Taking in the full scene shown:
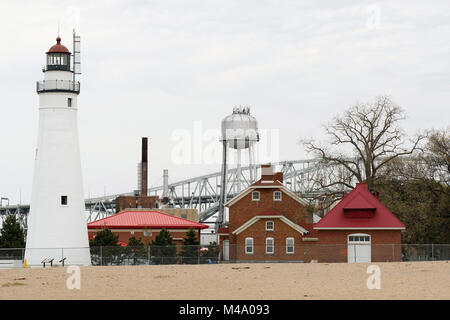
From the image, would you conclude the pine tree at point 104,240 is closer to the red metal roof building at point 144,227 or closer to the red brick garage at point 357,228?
the red metal roof building at point 144,227

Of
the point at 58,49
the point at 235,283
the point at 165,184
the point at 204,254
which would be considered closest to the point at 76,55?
the point at 58,49

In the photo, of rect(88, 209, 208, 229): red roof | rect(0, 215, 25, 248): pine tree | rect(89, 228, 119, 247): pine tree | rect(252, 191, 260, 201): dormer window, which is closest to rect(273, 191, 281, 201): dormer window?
rect(252, 191, 260, 201): dormer window

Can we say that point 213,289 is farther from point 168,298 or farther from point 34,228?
point 34,228

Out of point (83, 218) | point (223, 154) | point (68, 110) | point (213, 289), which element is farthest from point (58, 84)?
point (223, 154)

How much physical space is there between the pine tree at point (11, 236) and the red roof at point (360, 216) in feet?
89.3

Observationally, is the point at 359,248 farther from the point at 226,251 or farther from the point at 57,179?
the point at 57,179

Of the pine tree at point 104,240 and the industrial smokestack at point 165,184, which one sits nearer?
the pine tree at point 104,240

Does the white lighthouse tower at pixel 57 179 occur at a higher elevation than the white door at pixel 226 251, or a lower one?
higher

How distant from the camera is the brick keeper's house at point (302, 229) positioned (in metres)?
68.2

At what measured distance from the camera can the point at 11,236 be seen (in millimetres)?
80375

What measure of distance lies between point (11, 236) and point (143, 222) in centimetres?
2505

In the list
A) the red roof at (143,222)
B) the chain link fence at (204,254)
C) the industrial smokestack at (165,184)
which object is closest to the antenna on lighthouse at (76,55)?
the chain link fence at (204,254)

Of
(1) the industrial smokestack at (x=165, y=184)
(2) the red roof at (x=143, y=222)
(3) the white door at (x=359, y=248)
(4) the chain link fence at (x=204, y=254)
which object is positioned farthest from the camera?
(1) the industrial smokestack at (x=165, y=184)
